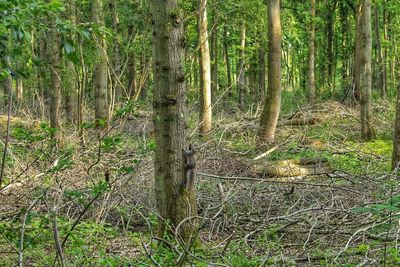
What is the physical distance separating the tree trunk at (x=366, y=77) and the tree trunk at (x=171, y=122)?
387 inches

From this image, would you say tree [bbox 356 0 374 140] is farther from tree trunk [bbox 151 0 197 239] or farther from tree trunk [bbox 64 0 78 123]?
tree trunk [bbox 151 0 197 239]

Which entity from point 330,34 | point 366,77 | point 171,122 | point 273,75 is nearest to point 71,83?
point 273,75

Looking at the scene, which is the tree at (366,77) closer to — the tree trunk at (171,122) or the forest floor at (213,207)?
the forest floor at (213,207)

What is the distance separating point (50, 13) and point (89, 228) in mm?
3436

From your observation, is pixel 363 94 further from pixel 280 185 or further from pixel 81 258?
pixel 81 258

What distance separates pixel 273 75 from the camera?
13.5m

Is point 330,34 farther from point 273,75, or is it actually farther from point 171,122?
point 171,122

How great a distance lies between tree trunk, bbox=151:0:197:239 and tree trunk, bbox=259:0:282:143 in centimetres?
796

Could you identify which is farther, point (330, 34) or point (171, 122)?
point (330, 34)

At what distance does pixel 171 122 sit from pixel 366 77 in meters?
10.4

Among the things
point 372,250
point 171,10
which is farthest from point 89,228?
point 372,250

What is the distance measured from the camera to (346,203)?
7227 mm

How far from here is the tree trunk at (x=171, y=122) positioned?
17.4ft

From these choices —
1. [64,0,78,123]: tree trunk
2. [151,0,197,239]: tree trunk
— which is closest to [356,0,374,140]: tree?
[64,0,78,123]: tree trunk
